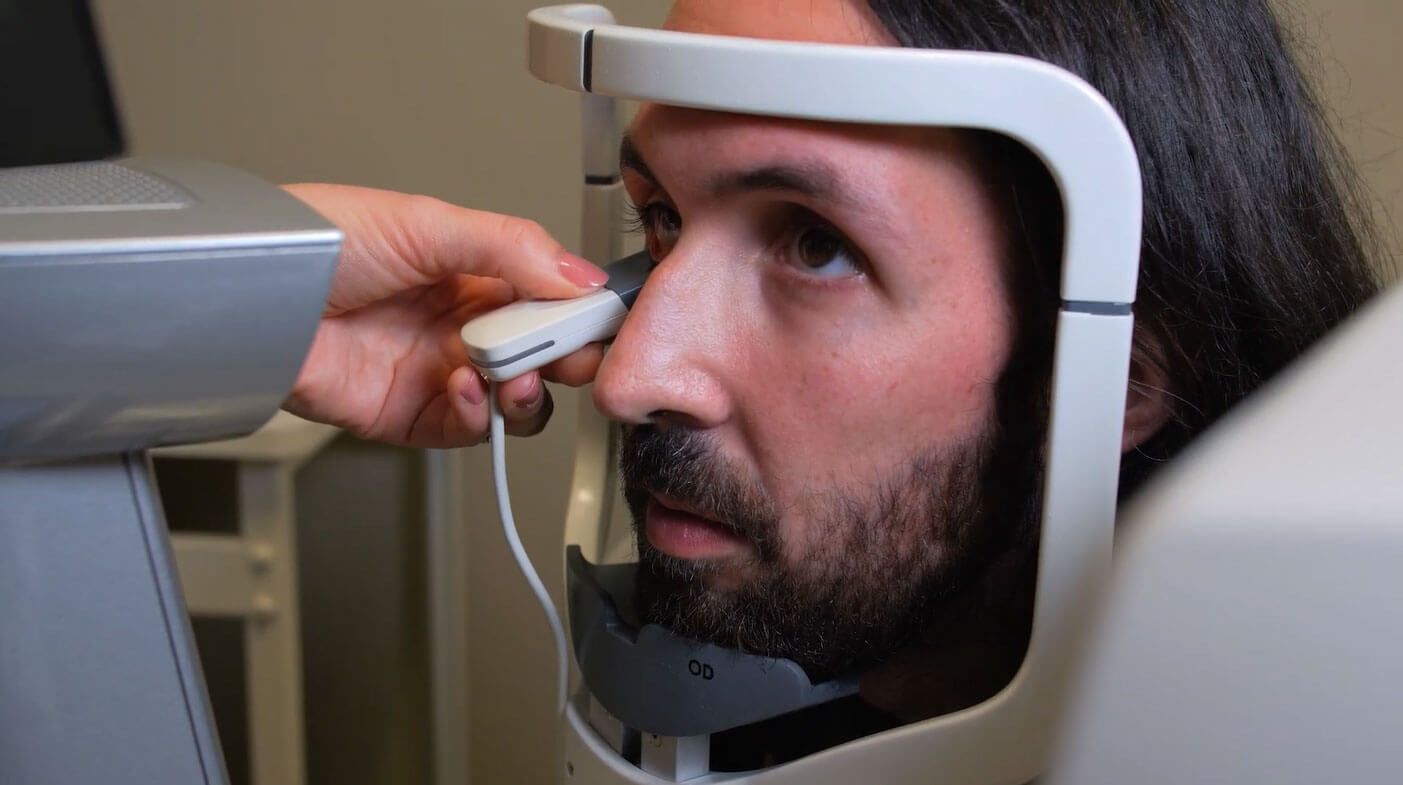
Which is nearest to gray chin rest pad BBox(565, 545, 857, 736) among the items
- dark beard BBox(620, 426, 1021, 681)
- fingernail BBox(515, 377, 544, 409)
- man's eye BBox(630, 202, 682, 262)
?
dark beard BBox(620, 426, 1021, 681)

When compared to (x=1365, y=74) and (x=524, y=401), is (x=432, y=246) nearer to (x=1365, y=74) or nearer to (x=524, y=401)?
(x=524, y=401)

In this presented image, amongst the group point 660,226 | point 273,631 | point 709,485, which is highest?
point 660,226

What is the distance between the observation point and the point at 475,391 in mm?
882

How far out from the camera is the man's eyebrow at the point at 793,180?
71cm

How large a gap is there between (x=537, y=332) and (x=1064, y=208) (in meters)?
0.33

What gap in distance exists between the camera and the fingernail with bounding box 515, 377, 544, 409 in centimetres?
85

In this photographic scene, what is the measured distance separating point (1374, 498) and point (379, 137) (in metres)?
1.48

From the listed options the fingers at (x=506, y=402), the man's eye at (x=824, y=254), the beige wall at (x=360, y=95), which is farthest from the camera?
the beige wall at (x=360, y=95)

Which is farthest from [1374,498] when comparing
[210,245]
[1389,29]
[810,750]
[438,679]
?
[438,679]

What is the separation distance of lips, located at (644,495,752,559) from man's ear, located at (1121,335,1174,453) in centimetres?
27

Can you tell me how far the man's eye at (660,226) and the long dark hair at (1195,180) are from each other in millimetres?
195

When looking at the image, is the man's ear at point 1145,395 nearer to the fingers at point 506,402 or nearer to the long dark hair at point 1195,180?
the long dark hair at point 1195,180

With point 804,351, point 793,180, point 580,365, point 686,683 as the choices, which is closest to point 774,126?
point 793,180

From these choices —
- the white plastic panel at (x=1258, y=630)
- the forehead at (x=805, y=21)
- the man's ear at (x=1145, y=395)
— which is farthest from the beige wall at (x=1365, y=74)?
the white plastic panel at (x=1258, y=630)
